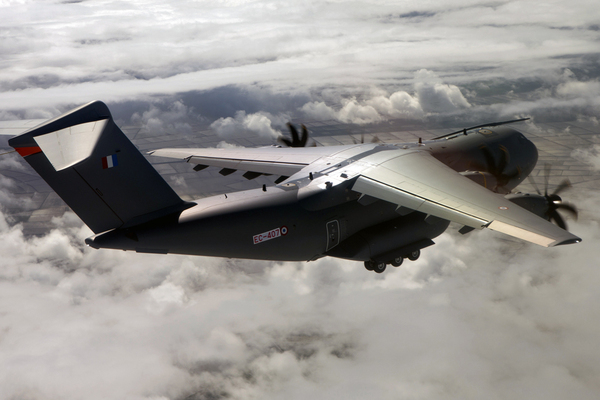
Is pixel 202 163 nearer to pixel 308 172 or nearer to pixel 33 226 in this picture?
pixel 308 172

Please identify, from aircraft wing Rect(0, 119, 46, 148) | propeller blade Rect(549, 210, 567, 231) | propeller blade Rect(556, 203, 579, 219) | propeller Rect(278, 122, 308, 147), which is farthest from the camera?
propeller Rect(278, 122, 308, 147)

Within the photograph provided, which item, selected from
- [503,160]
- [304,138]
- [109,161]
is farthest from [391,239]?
[109,161]

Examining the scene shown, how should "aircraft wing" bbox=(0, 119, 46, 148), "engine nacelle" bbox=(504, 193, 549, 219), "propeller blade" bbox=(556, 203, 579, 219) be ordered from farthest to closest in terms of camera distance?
1. "propeller blade" bbox=(556, 203, 579, 219)
2. "engine nacelle" bbox=(504, 193, 549, 219)
3. "aircraft wing" bbox=(0, 119, 46, 148)

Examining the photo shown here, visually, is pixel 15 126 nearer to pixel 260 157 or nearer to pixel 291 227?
pixel 291 227

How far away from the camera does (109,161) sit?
1141cm

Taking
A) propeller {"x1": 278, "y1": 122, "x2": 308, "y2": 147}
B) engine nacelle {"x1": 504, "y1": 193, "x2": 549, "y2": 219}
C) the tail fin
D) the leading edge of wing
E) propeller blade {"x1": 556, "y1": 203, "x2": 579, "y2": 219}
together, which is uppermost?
the tail fin

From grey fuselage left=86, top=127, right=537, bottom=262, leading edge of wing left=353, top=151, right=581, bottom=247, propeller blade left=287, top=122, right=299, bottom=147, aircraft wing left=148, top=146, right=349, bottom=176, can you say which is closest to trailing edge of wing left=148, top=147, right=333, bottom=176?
aircraft wing left=148, top=146, right=349, bottom=176

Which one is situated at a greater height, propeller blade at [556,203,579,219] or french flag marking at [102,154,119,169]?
french flag marking at [102,154,119,169]

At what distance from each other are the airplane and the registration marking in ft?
0.12

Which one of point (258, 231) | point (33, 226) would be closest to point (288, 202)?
point (258, 231)

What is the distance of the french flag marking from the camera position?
11.3m

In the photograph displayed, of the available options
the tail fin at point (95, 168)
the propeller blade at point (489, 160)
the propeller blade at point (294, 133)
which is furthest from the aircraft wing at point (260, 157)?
the tail fin at point (95, 168)

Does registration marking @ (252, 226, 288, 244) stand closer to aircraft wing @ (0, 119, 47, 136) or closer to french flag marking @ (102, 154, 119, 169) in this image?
french flag marking @ (102, 154, 119, 169)

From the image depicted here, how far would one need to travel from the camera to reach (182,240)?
13148mm
